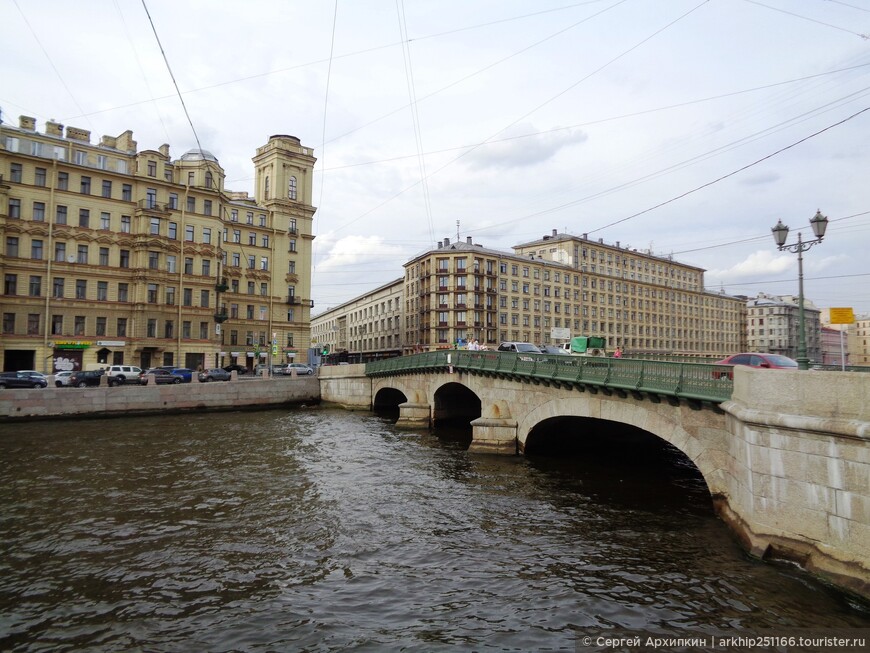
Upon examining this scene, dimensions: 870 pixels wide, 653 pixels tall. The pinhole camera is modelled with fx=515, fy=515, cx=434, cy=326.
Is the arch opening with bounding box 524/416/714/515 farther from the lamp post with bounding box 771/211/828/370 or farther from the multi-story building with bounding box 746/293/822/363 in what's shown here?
the multi-story building with bounding box 746/293/822/363

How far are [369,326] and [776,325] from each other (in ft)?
349

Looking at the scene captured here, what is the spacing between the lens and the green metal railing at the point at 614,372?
13.6 meters

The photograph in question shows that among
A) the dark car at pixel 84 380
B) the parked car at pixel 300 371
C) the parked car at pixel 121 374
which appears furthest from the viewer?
the parked car at pixel 300 371

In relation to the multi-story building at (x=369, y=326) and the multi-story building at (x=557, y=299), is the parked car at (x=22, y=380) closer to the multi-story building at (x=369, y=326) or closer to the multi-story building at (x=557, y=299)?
the multi-story building at (x=557, y=299)

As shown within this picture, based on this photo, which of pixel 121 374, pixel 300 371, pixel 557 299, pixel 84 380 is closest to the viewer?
pixel 84 380

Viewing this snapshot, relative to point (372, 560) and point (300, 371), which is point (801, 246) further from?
point (300, 371)

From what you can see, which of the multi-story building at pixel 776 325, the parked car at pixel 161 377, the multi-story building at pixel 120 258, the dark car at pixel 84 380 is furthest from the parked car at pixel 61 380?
the multi-story building at pixel 776 325

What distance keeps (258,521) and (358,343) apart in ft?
330

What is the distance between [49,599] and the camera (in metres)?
9.55

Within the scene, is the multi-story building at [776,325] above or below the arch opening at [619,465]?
above

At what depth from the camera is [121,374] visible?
41062 mm

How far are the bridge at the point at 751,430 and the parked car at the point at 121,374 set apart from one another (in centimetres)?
3130

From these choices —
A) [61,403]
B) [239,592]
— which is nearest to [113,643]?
[239,592]

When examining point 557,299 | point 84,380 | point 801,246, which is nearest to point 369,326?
point 557,299
